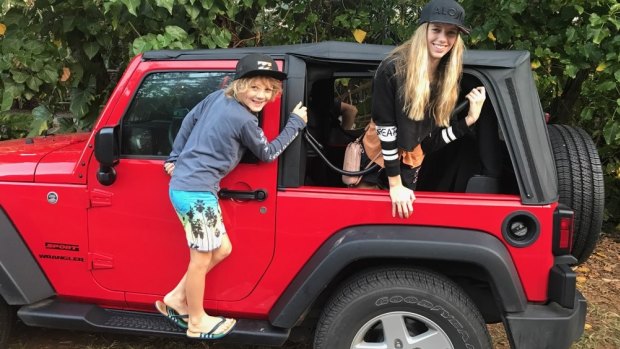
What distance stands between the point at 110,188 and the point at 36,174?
1.44 feet

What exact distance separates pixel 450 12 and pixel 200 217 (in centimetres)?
147

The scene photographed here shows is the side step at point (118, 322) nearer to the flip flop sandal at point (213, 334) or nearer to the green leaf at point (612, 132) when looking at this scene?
the flip flop sandal at point (213, 334)

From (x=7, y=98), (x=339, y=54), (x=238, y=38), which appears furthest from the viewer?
(x=238, y=38)

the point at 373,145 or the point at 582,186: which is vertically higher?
the point at 373,145

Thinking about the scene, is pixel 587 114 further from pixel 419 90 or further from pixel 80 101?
pixel 80 101

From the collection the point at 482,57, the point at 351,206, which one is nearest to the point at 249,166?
the point at 351,206

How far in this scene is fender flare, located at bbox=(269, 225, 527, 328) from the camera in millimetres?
2211

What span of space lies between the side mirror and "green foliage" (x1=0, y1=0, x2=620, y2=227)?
135cm

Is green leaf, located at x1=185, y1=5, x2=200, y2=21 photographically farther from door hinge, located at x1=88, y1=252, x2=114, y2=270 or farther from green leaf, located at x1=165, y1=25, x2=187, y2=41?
door hinge, located at x1=88, y1=252, x2=114, y2=270

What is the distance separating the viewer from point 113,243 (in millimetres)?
2574

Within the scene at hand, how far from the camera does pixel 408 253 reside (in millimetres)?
2266

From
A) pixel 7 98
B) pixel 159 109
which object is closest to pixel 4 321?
pixel 159 109

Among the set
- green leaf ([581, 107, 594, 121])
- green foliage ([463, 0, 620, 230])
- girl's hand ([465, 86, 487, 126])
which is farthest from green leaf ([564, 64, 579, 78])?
girl's hand ([465, 86, 487, 126])

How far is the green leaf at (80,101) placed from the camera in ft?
14.7
